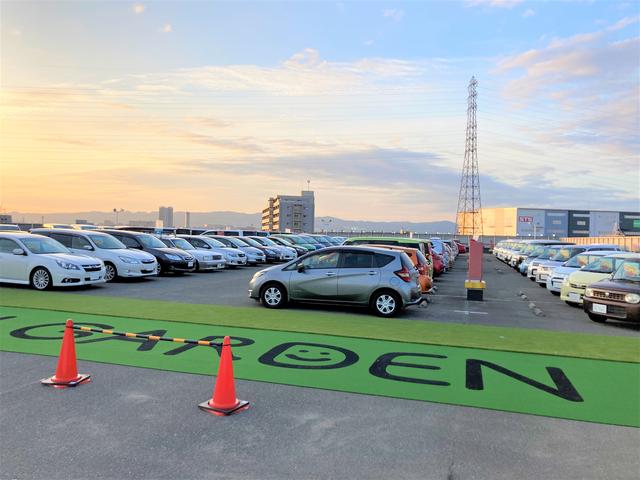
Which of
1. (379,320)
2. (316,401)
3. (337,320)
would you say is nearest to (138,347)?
(316,401)

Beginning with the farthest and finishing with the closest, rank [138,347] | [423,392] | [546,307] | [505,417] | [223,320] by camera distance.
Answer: [546,307] < [223,320] < [138,347] < [423,392] < [505,417]

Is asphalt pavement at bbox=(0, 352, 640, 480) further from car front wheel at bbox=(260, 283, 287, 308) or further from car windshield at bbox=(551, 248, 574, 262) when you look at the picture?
car windshield at bbox=(551, 248, 574, 262)

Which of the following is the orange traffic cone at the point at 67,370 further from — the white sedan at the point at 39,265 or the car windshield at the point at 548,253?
the car windshield at the point at 548,253

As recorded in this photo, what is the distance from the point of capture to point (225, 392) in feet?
17.7

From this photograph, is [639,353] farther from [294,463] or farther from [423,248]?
[423,248]

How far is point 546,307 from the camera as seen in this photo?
1451 centimetres

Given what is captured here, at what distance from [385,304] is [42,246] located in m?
10.5

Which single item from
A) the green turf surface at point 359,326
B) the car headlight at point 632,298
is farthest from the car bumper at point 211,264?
the car headlight at point 632,298

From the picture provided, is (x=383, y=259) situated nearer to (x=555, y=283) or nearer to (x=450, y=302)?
(x=450, y=302)

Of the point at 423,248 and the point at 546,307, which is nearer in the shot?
the point at 546,307

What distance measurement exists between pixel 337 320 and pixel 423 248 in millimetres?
8452

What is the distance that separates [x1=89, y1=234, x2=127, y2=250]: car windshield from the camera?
17.6 metres

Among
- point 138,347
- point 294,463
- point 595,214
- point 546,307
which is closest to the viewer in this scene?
point 294,463

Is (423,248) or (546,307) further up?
(423,248)
